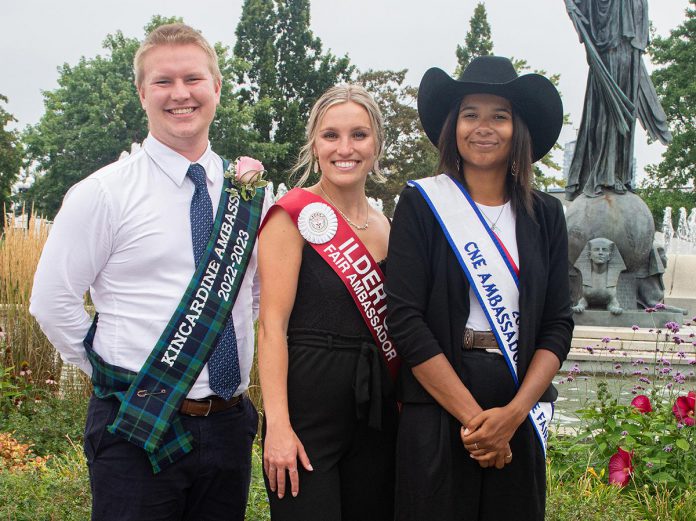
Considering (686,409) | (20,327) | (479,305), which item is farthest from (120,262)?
(20,327)

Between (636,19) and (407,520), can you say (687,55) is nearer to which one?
(636,19)

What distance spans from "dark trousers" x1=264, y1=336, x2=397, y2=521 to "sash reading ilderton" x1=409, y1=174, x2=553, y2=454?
1.32 feet

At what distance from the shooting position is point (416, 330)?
2230 mm

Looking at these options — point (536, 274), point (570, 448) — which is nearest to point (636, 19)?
point (570, 448)

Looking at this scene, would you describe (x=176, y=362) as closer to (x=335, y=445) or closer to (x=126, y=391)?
(x=126, y=391)

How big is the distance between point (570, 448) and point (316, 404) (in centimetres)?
236

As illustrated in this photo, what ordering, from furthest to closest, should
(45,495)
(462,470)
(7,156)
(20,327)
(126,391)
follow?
(7,156) → (20,327) → (45,495) → (462,470) → (126,391)

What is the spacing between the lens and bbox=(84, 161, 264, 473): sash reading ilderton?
6.95 feet

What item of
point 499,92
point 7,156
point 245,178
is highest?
point 7,156

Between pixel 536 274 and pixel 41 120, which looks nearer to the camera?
pixel 536 274

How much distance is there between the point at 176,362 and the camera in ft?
7.20

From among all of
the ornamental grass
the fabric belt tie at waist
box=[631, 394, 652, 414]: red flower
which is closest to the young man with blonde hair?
the fabric belt tie at waist

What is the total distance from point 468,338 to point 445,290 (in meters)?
0.16

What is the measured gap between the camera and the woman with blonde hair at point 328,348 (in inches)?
90.0
